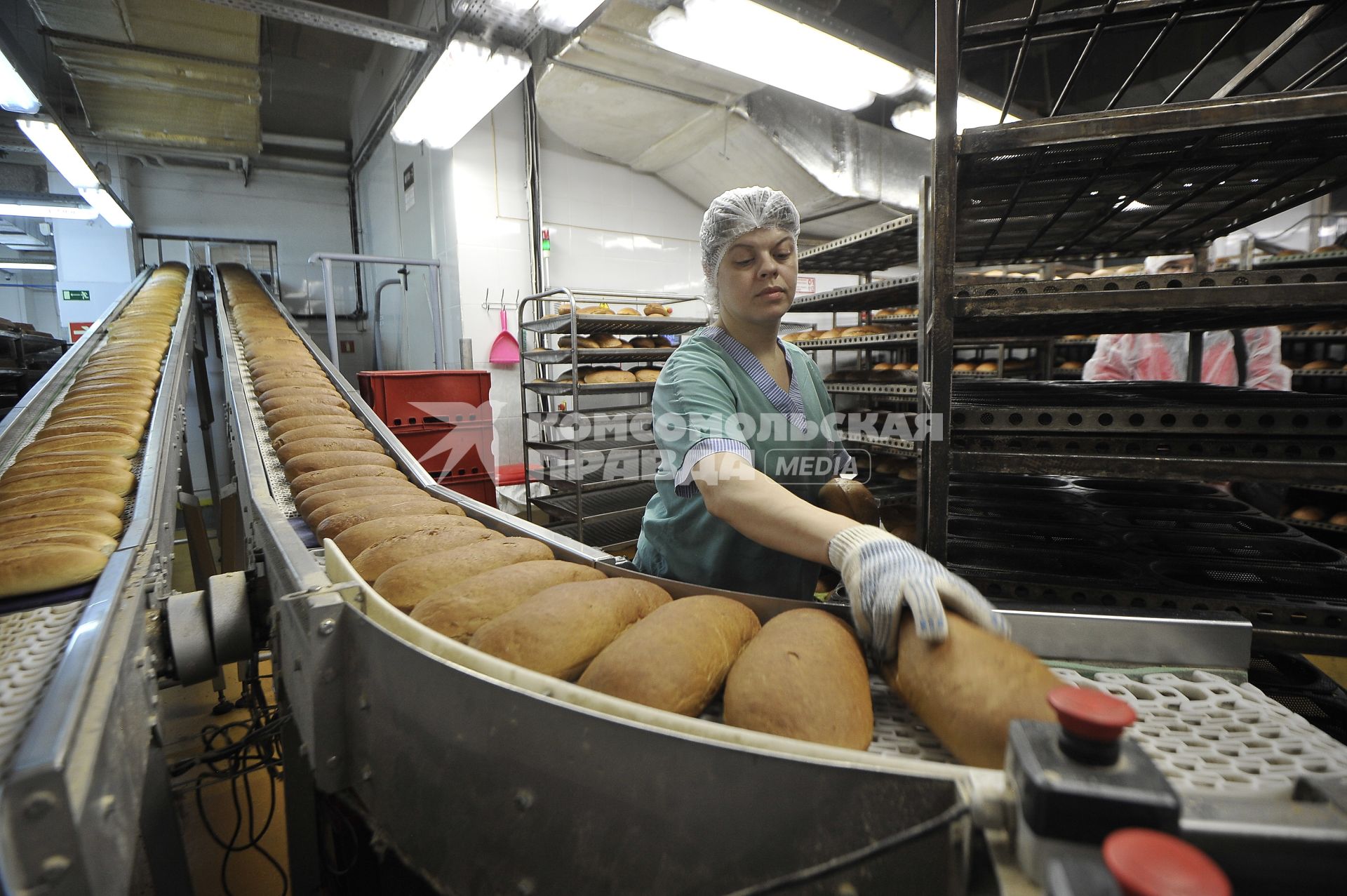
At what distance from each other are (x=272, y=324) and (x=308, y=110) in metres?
5.75

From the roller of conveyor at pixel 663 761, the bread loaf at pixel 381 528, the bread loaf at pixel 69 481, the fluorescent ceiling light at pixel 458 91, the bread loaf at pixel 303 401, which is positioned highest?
the fluorescent ceiling light at pixel 458 91

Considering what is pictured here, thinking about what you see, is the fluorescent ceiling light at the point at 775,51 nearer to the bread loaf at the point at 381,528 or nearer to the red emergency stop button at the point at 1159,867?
the bread loaf at the point at 381,528

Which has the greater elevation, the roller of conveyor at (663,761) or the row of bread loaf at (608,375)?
the row of bread loaf at (608,375)

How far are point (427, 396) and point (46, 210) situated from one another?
433cm

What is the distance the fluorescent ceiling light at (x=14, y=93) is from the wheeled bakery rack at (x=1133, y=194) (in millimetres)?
4524

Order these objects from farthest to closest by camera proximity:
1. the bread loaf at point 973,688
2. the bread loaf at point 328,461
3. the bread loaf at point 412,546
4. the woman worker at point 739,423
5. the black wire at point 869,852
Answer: the bread loaf at point 328,461, the woman worker at point 739,423, the bread loaf at point 412,546, the bread loaf at point 973,688, the black wire at point 869,852

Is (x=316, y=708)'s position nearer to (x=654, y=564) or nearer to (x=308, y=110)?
(x=654, y=564)

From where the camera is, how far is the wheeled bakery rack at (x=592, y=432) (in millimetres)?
4191

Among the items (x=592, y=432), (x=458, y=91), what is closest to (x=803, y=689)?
(x=592, y=432)

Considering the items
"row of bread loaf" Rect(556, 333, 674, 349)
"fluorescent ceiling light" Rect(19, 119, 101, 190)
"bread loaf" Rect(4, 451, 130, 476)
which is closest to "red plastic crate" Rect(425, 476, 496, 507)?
"row of bread loaf" Rect(556, 333, 674, 349)

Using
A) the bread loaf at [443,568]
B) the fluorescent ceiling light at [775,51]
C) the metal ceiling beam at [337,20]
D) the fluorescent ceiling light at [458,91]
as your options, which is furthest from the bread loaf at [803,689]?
the metal ceiling beam at [337,20]

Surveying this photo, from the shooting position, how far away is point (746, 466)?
1047 millimetres

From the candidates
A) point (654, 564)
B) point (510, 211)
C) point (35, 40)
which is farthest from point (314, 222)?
point (654, 564)

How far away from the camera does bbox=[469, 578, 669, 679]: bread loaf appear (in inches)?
27.2
